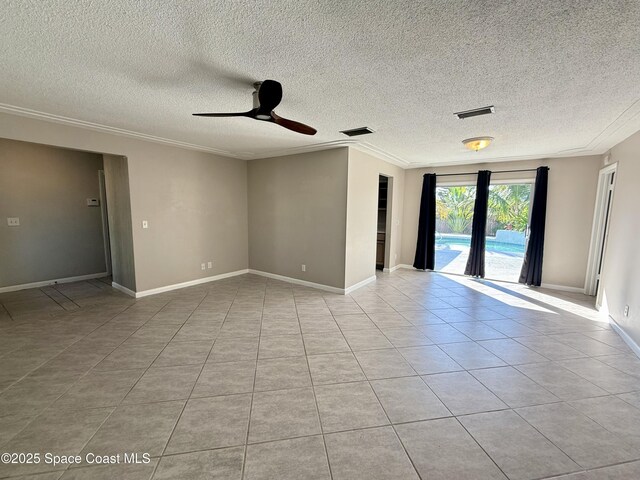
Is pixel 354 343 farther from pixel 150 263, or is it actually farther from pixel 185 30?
pixel 150 263

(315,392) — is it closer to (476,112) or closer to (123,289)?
(476,112)

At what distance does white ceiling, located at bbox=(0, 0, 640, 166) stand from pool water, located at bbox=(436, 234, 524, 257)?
9.07 feet

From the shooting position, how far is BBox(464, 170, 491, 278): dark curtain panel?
5562mm

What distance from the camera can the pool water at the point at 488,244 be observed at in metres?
5.72

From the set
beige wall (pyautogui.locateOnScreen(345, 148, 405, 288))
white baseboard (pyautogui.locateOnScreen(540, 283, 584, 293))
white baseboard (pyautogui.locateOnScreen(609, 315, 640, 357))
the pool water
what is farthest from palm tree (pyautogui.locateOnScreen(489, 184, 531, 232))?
white baseboard (pyautogui.locateOnScreen(609, 315, 640, 357))

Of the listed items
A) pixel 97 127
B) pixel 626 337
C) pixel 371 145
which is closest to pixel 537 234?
pixel 626 337

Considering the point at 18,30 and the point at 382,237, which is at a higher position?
the point at 18,30

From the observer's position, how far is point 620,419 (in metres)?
1.92

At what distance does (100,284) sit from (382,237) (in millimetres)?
5703

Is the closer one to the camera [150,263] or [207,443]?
[207,443]

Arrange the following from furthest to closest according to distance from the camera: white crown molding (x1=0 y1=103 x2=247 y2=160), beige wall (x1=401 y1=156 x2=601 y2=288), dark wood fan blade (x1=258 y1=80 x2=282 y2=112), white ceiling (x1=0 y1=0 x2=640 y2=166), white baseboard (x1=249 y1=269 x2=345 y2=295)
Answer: beige wall (x1=401 y1=156 x2=601 y2=288)
white baseboard (x1=249 y1=269 x2=345 y2=295)
white crown molding (x1=0 y1=103 x2=247 y2=160)
dark wood fan blade (x1=258 y1=80 x2=282 y2=112)
white ceiling (x1=0 y1=0 x2=640 y2=166)

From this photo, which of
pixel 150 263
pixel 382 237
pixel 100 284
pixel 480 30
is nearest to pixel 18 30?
pixel 480 30

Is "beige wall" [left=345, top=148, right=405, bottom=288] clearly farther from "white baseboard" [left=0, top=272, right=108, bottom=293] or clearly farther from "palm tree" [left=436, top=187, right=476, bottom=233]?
"white baseboard" [left=0, top=272, right=108, bottom=293]

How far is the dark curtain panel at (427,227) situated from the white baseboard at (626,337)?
3.12 metres
